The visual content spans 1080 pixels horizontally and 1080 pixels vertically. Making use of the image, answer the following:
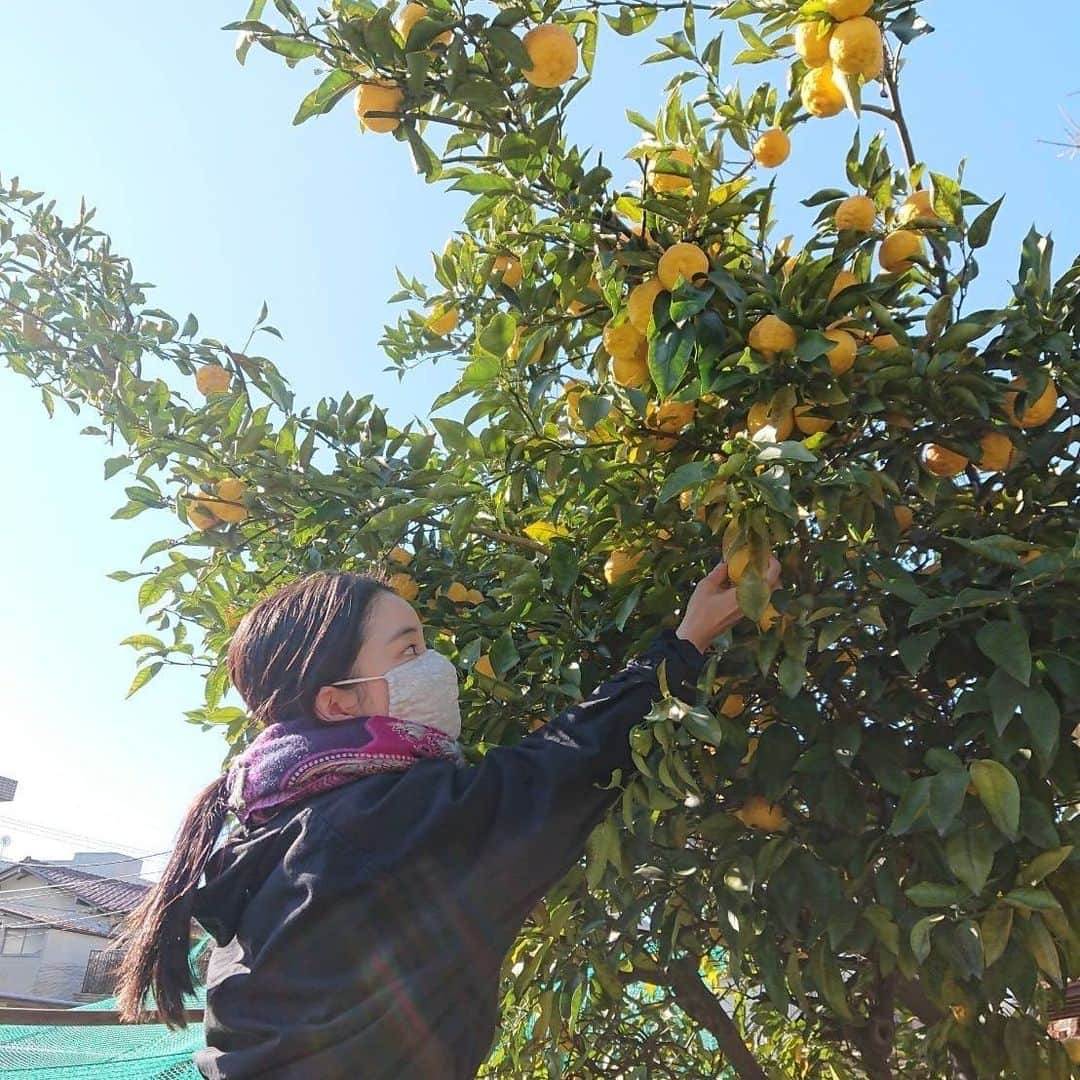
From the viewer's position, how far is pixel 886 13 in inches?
48.9

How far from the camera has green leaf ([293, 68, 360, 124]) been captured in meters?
1.20

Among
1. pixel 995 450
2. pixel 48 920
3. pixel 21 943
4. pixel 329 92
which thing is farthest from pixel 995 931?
pixel 21 943

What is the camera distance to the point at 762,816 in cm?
121

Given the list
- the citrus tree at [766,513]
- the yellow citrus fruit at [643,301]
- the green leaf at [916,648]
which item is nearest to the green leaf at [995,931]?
the citrus tree at [766,513]

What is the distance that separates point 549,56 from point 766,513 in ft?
1.84

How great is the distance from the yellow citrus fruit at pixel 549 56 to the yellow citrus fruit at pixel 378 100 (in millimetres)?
148

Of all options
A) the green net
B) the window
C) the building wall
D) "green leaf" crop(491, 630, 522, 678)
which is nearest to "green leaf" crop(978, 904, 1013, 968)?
"green leaf" crop(491, 630, 522, 678)

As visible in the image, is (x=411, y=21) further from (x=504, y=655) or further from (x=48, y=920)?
(x=48, y=920)

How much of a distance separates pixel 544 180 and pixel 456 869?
2.48 feet

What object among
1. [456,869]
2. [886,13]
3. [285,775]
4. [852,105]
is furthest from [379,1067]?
[886,13]

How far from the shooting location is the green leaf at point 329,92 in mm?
1195

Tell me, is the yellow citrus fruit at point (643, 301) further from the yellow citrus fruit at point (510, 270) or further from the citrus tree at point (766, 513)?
the yellow citrus fruit at point (510, 270)

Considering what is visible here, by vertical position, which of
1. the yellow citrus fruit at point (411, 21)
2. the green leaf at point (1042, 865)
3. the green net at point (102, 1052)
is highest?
the yellow citrus fruit at point (411, 21)

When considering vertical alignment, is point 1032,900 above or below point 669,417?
below
